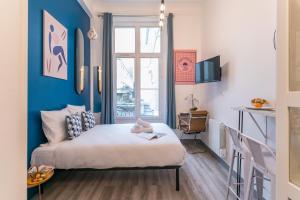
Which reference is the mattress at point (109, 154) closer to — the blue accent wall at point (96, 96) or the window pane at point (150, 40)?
the blue accent wall at point (96, 96)

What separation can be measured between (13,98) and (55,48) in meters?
2.53

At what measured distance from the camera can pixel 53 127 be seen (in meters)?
2.88

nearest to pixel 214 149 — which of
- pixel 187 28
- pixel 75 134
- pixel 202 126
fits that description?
pixel 202 126

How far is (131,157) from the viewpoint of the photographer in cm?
274

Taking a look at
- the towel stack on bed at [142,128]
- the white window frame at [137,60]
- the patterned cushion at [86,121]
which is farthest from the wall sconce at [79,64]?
the towel stack on bed at [142,128]

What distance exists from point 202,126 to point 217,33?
75.6 inches

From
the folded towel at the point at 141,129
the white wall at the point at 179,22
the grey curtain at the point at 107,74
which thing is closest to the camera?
the folded towel at the point at 141,129

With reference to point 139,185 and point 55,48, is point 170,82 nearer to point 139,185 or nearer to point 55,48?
point 55,48

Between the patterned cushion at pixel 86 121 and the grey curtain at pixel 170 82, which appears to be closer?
the patterned cushion at pixel 86 121

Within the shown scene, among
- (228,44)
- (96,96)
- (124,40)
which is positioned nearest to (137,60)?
(124,40)

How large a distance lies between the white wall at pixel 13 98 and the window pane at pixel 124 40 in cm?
465

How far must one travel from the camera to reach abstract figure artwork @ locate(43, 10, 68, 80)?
2990 mm

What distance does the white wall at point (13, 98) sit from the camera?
945mm

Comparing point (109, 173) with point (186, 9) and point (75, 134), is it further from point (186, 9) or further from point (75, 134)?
point (186, 9)
